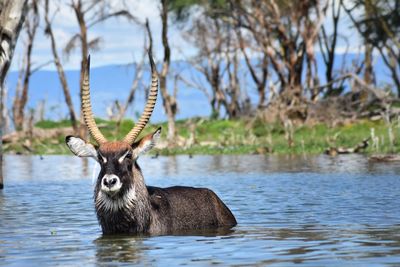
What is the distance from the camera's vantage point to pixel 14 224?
13.6 m

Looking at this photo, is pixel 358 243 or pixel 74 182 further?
pixel 74 182

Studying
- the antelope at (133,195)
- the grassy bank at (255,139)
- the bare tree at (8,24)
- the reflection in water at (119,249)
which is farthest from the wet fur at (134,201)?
the grassy bank at (255,139)

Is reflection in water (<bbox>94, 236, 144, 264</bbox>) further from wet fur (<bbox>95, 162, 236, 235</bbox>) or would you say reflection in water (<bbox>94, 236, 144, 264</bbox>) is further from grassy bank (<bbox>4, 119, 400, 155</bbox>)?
grassy bank (<bbox>4, 119, 400, 155</bbox>)

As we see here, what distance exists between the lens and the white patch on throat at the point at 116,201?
11109 millimetres

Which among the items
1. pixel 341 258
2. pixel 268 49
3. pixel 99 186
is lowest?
pixel 341 258

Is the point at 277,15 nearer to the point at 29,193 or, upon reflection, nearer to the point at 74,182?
the point at 74,182

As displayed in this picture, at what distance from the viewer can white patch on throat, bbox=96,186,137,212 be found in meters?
11.1

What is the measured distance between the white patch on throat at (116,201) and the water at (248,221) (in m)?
0.35

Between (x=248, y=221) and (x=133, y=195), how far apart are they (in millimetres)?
2736

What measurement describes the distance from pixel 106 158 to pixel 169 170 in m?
15.5

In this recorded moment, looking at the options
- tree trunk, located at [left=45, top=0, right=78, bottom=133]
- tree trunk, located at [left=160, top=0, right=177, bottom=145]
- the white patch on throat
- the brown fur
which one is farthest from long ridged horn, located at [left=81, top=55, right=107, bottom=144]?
tree trunk, located at [left=45, top=0, right=78, bottom=133]

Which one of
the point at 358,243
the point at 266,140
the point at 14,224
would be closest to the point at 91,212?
the point at 14,224

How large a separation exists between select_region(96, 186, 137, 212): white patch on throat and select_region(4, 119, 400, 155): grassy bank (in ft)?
58.2

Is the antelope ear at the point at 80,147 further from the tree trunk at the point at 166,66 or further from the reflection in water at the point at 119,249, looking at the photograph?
the tree trunk at the point at 166,66
